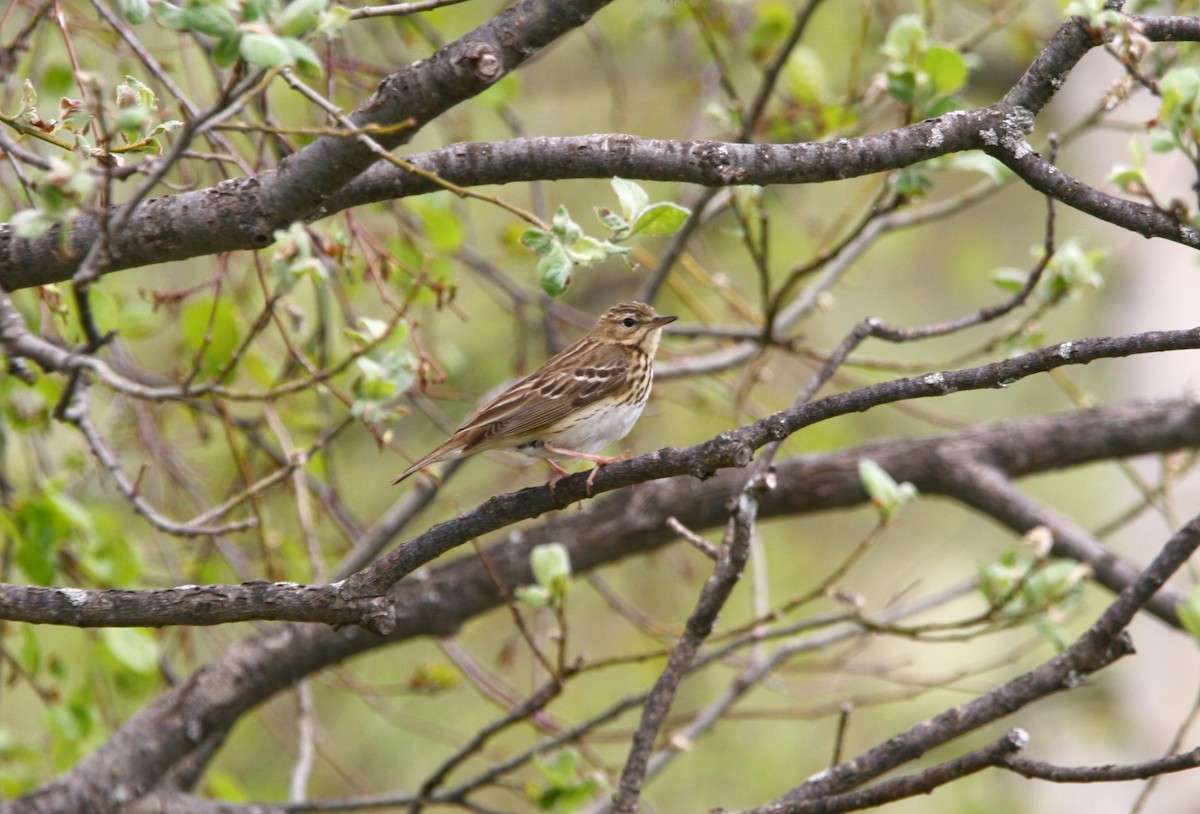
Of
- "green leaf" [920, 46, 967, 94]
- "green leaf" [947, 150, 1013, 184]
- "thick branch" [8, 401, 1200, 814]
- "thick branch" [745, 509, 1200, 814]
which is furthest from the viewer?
"thick branch" [8, 401, 1200, 814]

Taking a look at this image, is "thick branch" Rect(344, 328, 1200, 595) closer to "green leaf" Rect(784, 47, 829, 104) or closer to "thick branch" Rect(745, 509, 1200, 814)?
"thick branch" Rect(745, 509, 1200, 814)

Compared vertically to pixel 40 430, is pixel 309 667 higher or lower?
lower

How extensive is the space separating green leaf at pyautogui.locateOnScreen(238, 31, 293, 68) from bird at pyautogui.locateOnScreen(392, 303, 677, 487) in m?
2.35

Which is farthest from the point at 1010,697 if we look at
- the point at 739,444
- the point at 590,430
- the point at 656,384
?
the point at 656,384

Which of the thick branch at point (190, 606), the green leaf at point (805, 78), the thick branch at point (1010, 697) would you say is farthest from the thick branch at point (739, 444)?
the green leaf at point (805, 78)

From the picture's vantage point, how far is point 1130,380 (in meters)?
7.61

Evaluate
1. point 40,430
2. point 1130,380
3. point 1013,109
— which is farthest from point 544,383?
point 1130,380

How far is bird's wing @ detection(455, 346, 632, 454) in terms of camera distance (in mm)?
4746

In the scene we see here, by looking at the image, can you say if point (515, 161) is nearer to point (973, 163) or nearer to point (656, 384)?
point (973, 163)

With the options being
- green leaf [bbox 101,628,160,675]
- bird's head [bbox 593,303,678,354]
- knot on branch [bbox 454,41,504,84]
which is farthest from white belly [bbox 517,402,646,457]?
knot on branch [bbox 454,41,504,84]

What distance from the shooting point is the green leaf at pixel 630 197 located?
2969mm

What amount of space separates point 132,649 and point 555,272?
9.05 feet

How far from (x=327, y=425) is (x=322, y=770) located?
154 inches

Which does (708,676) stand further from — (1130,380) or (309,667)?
(309,667)
